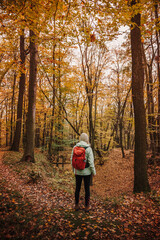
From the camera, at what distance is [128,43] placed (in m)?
11.6

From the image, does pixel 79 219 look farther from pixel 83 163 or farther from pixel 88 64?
pixel 88 64

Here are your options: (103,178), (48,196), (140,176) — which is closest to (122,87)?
(103,178)

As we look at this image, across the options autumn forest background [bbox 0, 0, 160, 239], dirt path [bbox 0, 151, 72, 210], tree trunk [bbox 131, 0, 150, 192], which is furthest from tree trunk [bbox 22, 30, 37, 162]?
tree trunk [bbox 131, 0, 150, 192]

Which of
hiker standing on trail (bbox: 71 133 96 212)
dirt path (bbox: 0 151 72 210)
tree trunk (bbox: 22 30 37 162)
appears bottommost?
dirt path (bbox: 0 151 72 210)

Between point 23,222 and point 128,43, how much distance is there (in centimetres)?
1352

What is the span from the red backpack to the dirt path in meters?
1.55

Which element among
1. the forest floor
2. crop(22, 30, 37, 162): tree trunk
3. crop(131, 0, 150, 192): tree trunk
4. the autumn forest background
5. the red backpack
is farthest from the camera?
crop(22, 30, 37, 162): tree trunk

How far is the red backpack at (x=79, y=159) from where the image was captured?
145 inches

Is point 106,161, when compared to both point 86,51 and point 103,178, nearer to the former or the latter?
point 103,178

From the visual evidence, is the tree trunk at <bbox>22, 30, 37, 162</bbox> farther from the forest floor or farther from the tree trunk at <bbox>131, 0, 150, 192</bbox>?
the tree trunk at <bbox>131, 0, 150, 192</bbox>

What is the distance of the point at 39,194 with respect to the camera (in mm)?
4918

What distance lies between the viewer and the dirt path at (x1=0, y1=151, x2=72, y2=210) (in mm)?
4195

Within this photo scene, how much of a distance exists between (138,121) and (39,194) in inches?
190

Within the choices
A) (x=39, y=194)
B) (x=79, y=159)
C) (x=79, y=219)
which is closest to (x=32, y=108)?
(x=39, y=194)
